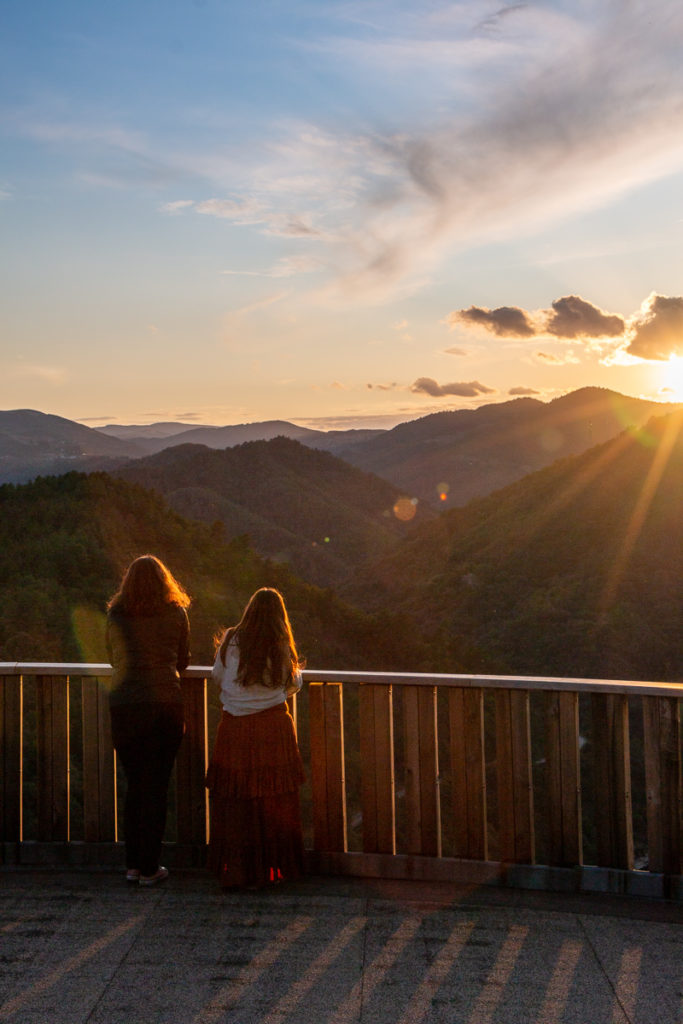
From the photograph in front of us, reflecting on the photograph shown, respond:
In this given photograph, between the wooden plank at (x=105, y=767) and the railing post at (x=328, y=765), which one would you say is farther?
the wooden plank at (x=105, y=767)

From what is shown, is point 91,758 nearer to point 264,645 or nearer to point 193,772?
point 193,772

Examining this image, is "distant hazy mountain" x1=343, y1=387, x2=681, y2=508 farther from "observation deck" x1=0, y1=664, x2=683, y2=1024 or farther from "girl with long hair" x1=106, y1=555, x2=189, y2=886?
"girl with long hair" x1=106, y1=555, x2=189, y2=886

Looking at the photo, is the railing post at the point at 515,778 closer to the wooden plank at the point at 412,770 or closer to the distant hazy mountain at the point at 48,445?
the wooden plank at the point at 412,770

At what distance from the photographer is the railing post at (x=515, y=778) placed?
383 centimetres

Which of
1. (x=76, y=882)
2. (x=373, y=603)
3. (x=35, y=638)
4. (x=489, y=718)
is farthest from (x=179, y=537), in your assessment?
(x=76, y=882)

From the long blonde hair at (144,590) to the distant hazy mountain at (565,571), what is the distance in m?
22.8

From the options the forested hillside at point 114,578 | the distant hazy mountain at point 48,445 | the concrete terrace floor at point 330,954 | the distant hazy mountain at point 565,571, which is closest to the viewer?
the concrete terrace floor at point 330,954

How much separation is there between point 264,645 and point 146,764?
0.79m

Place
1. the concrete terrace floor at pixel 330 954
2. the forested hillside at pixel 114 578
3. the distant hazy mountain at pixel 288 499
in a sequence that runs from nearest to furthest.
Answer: the concrete terrace floor at pixel 330 954 < the forested hillside at pixel 114 578 < the distant hazy mountain at pixel 288 499

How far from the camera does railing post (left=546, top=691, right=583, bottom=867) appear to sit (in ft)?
12.4

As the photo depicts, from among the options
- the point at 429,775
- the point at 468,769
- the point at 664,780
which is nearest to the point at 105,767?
the point at 429,775

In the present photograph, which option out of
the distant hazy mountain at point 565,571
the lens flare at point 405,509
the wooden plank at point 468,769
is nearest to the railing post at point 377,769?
the wooden plank at point 468,769

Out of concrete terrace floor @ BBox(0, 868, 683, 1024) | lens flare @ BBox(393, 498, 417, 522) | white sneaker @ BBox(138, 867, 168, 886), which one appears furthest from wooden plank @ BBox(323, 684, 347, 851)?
lens flare @ BBox(393, 498, 417, 522)

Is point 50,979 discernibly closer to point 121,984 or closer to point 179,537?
point 121,984
